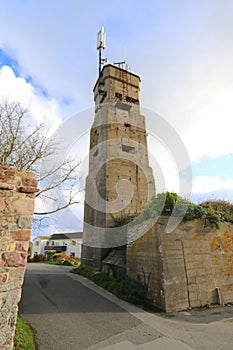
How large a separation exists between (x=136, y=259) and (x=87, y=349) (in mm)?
4753

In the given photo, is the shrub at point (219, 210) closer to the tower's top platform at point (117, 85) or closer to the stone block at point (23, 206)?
the stone block at point (23, 206)

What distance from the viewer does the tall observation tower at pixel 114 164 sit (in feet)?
47.5

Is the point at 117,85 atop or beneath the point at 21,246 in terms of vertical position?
atop

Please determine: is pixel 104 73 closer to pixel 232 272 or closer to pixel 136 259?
pixel 136 259

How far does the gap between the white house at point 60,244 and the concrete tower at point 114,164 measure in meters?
26.8

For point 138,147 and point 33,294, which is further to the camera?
point 138,147

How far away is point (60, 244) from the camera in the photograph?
149 ft

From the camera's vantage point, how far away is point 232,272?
28.3 ft

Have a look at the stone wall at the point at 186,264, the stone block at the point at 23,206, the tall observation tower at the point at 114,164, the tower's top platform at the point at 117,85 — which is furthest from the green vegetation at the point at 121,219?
the tower's top platform at the point at 117,85

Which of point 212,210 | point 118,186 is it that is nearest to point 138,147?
point 118,186

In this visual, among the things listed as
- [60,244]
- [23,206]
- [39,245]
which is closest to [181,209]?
[23,206]

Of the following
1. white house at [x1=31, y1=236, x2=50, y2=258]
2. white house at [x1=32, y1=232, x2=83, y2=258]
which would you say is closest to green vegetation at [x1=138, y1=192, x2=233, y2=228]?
white house at [x1=32, y1=232, x2=83, y2=258]

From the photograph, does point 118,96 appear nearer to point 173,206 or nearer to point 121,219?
point 121,219

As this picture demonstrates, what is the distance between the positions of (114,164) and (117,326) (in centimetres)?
1122
